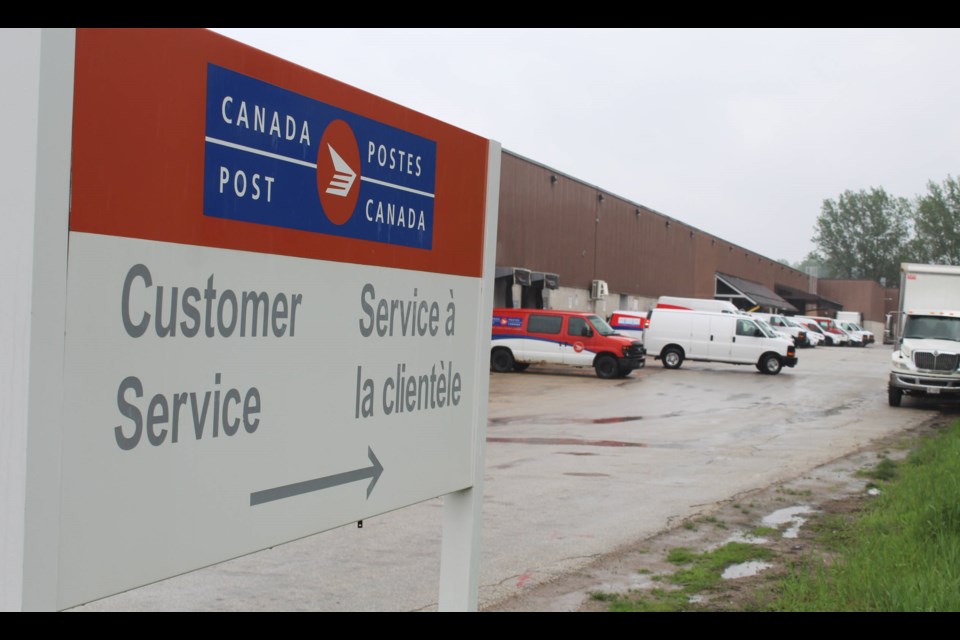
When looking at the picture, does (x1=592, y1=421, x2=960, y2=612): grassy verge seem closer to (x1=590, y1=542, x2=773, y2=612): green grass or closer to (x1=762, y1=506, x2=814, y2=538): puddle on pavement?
(x1=590, y1=542, x2=773, y2=612): green grass

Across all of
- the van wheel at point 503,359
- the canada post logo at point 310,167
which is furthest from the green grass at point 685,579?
the van wheel at point 503,359

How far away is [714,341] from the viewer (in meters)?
32.8

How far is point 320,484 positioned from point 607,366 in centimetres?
2565

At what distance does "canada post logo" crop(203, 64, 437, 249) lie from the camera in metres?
2.36

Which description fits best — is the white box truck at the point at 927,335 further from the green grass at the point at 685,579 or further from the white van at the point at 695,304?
the white van at the point at 695,304

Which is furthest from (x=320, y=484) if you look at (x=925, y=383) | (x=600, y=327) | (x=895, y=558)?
(x=600, y=327)

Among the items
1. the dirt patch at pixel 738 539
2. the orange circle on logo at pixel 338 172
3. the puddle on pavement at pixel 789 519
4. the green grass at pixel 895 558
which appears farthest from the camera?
the puddle on pavement at pixel 789 519

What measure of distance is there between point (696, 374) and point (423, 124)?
28.5 meters

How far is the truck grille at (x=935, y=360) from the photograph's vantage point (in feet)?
70.4

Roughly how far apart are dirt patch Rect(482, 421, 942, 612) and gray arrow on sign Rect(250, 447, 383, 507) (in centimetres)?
330

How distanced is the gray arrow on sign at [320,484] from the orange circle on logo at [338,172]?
2.41 ft

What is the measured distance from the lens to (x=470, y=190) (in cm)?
344

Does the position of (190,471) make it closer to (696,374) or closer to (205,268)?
(205,268)

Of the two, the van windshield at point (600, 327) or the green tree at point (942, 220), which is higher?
the green tree at point (942, 220)
